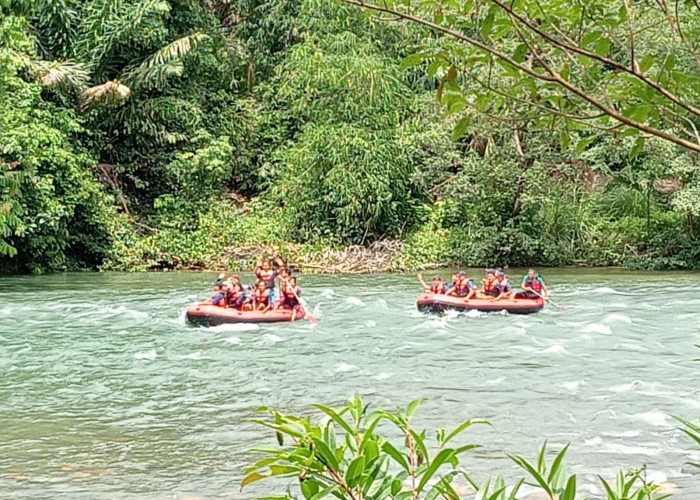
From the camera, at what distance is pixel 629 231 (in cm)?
2325

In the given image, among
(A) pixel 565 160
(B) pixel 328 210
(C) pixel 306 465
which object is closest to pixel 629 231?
(A) pixel 565 160

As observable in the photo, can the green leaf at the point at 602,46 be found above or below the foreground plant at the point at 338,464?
above

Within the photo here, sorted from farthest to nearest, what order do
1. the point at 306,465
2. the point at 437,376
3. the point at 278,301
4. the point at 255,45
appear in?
1. the point at 255,45
2. the point at 278,301
3. the point at 437,376
4. the point at 306,465

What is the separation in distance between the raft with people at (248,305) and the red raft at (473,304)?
1.84m

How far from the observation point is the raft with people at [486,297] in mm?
14758

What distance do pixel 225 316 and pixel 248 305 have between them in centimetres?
73

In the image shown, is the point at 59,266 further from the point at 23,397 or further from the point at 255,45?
the point at 23,397

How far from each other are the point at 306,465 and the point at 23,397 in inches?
326

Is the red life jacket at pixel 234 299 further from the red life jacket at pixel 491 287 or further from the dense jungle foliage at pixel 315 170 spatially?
the dense jungle foliage at pixel 315 170

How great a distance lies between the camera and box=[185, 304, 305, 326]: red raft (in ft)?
45.1

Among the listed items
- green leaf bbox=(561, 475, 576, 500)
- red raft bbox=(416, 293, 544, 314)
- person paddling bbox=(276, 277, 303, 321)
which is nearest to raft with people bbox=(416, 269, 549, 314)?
red raft bbox=(416, 293, 544, 314)

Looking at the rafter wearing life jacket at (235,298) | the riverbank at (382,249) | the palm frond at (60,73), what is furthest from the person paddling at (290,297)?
the palm frond at (60,73)

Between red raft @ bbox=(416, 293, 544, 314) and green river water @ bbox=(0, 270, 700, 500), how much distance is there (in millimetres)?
173

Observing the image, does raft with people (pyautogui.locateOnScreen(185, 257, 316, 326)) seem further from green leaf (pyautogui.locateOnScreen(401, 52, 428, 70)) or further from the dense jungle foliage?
green leaf (pyautogui.locateOnScreen(401, 52, 428, 70))
